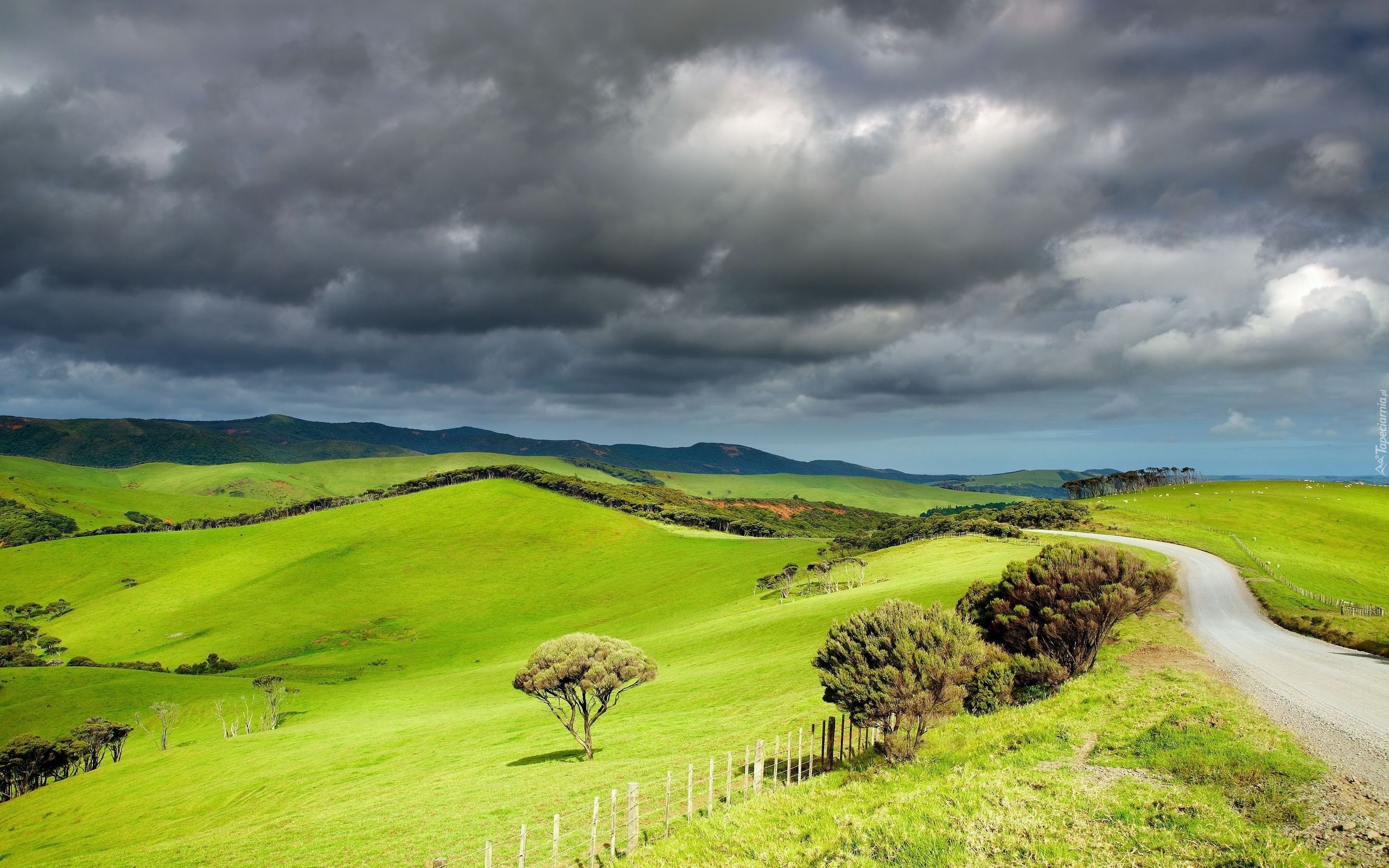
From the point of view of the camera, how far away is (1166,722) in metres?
22.4

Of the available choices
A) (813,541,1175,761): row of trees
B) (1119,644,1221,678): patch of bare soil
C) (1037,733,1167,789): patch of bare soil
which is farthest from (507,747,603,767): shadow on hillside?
(1119,644,1221,678): patch of bare soil

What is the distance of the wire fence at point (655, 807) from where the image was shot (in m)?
20.7

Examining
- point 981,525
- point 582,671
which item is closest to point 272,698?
point 582,671

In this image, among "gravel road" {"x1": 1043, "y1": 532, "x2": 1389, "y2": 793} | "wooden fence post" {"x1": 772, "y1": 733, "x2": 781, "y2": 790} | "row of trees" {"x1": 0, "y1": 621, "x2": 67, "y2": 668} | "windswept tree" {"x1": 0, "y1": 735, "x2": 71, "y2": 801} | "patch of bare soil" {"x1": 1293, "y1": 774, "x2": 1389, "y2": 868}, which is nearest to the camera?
"patch of bare soil" {"x1": 1293, "y1": 774, "x2": 1389, "y2": 868}

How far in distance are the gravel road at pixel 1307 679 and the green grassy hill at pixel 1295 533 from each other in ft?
9.19

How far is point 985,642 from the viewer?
35.4 m

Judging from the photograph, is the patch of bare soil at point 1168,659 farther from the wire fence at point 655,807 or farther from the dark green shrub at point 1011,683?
the wire fence at point 655,807

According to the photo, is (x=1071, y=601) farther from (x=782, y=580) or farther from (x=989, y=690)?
(x=782, y=580)

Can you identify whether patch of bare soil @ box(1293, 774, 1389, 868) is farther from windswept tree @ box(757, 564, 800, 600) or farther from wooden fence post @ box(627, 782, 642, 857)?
windswept tree @ box(757, 564, 800, 600)

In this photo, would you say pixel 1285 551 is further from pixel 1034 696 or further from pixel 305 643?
pixel 305 643

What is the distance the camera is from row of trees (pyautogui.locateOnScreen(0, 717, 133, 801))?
223 feet

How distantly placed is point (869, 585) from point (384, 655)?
274 feet

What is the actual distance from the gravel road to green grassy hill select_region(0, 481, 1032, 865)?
65.2ft

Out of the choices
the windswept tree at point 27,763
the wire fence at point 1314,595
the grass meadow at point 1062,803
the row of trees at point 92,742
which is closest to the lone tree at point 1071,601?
the grass meadow at point 1062,803
